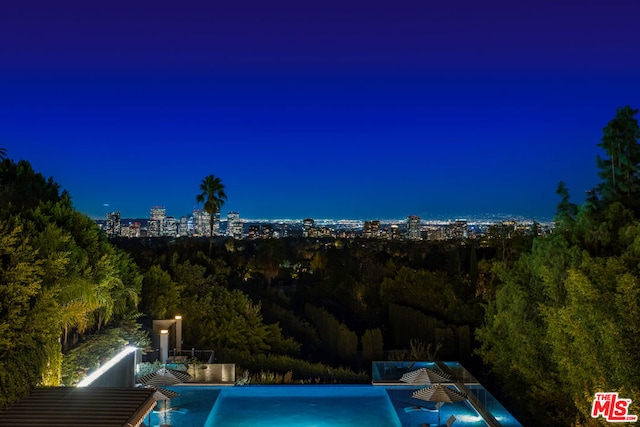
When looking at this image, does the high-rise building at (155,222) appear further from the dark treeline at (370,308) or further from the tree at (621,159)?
the tree at (621,159)

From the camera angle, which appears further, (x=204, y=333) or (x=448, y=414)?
(x=204, y=333)

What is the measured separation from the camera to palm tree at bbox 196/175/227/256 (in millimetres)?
32656

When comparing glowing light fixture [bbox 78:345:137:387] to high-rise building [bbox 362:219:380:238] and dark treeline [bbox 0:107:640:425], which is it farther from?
high-rise building [bbox 362:219:380:238]

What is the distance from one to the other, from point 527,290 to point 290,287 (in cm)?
2147

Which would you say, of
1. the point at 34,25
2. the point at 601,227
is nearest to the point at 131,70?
the point at 34,25

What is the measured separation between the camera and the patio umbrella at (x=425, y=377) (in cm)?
1212

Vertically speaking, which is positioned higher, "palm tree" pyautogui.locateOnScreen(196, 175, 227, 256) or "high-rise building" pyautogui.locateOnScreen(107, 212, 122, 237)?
"high-rise building" pyautogui.locateOnScreen(107, 212, 122, 237)

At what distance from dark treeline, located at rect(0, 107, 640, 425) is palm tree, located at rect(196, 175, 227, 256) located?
2.78 metres

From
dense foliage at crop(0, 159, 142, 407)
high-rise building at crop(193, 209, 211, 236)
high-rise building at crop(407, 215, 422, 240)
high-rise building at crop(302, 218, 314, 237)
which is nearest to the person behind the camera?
dense foliage at crop(0, 159, 142, 407)

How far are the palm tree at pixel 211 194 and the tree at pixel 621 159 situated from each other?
20.7 meters

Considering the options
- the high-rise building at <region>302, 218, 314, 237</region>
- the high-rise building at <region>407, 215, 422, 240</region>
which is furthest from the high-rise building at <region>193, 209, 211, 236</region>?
the high-rise building at <region>407, 215, 422, 240</region>

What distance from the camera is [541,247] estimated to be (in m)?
16.9

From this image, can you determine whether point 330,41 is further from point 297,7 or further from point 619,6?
point 619,6

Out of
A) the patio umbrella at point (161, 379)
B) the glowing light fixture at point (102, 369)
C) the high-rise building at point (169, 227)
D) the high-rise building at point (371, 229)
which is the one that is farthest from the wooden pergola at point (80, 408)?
the high-rise building at point (371, 229)
